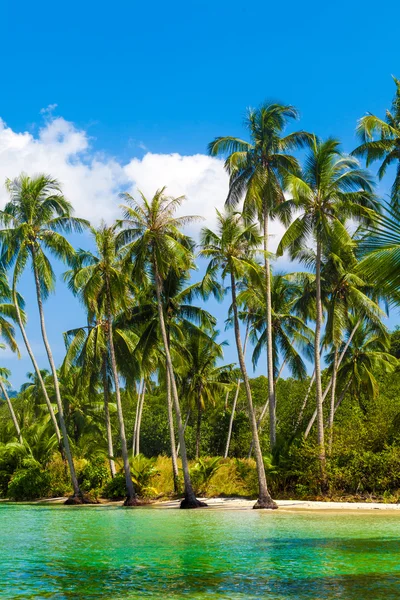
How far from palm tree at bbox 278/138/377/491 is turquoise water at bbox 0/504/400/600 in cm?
869

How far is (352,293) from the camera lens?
28453 mm

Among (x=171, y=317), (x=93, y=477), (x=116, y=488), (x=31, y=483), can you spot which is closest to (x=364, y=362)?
(x=171, y=317)

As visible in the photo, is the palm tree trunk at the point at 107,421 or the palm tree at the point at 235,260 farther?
the palm tree trunk at the point at 107,421

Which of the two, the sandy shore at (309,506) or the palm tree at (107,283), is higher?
the palm tree at (107,283)

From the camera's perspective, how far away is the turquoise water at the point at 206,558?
8.31m

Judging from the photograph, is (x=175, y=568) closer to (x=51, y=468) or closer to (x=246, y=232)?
(x=246, y=232)

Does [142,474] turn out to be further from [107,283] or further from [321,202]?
[321,202]

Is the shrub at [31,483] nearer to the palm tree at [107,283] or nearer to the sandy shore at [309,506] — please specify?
the palm tree at [107,283]

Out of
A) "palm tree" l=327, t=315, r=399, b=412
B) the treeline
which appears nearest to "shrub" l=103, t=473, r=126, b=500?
the treeline

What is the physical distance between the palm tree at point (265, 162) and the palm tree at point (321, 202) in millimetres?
916

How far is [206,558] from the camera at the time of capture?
36.7 feet

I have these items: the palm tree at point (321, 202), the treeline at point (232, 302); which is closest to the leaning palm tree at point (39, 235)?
the treeline at point (232, 302)

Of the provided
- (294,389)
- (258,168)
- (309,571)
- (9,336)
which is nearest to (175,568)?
(309,571)

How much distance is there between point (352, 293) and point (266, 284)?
184 inches
